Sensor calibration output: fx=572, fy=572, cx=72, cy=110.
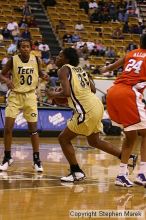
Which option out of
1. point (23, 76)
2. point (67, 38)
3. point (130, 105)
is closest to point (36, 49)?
point (67, 38)

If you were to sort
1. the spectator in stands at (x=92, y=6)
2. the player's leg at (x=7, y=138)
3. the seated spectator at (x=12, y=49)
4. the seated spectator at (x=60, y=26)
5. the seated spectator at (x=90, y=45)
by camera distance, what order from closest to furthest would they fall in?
1. the player's leg at (x=7, y=138)
2. the seated spectator at (x=12, y=49)
3. the seated spectator at (x=90, y=45)
4. the seated spectator at (x=60, y=26)
5. the spectator in stands at (x=92, y=6)

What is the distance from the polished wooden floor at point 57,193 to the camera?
5682 mm

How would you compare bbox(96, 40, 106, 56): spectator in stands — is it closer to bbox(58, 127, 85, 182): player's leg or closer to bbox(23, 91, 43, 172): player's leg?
bbox(23, 91, 43, 172): player's leg

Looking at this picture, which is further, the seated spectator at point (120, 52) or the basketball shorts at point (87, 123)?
the seated spectator at point (120, 52)

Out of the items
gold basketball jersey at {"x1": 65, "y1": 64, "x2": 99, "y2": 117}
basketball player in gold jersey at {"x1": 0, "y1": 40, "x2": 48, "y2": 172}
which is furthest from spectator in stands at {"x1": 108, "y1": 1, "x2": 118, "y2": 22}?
gold basketball jersey at {"x1": 65, "y1": 64, "x2": 99, "y2": 117}

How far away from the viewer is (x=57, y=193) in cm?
675

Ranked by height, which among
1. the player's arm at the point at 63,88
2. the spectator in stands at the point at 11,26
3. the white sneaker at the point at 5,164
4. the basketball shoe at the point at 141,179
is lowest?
the white sneaker at the point at 5,164

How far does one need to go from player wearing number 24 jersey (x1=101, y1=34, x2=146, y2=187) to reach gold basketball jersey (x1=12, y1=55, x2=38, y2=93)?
1.86 meters

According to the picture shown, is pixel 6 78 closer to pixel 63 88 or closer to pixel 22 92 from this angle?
pixel 22 92

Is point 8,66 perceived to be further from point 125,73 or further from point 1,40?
point 1,40

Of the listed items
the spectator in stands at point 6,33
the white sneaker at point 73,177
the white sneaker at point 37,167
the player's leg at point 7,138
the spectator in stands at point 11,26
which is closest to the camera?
the white sneaker at point 73,177

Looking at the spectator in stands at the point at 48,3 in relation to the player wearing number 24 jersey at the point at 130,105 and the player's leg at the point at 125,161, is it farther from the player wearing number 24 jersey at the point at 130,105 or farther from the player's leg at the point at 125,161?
the player's leg at the point at 125,161

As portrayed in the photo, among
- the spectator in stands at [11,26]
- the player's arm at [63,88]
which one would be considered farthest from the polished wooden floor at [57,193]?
the spectator in stands at [11,26]

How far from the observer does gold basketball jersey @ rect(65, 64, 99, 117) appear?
7641 millimetres
